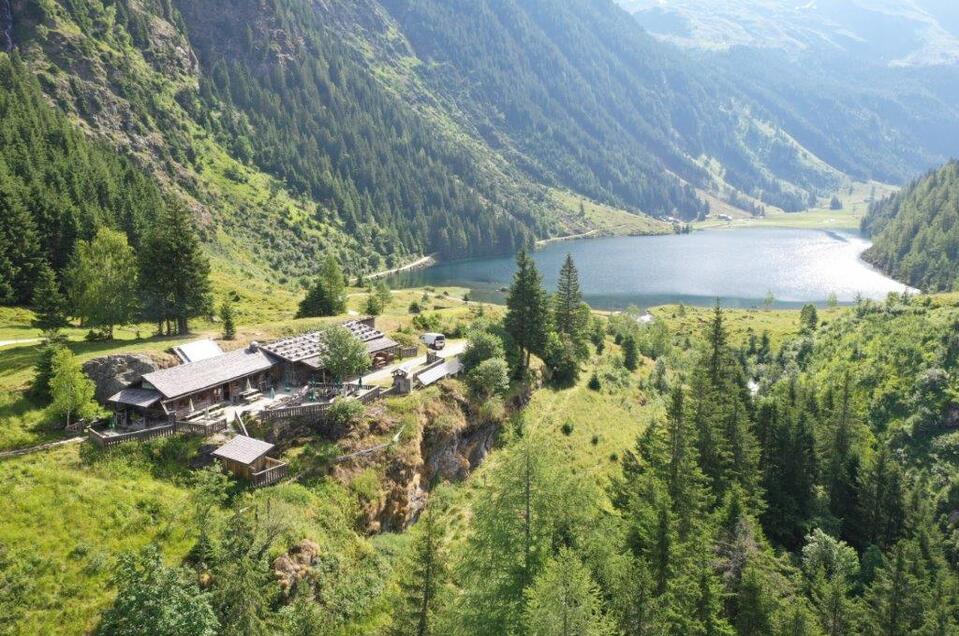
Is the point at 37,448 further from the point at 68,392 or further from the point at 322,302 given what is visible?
the point at 322,302

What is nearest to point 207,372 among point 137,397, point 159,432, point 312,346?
point 137,397

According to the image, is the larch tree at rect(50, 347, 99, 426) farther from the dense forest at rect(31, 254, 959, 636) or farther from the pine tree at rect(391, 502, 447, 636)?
the pine tree at rect(391, 502, 447, 636)

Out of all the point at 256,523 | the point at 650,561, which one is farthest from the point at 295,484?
the point at 650,561

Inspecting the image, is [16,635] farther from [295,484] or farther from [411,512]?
[411,512]

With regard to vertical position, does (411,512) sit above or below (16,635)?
below

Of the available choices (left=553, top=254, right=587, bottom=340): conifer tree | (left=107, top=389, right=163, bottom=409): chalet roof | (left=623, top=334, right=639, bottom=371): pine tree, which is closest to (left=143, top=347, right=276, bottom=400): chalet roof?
(left=107, top=389, right=163, bottom=409): chalet roof
